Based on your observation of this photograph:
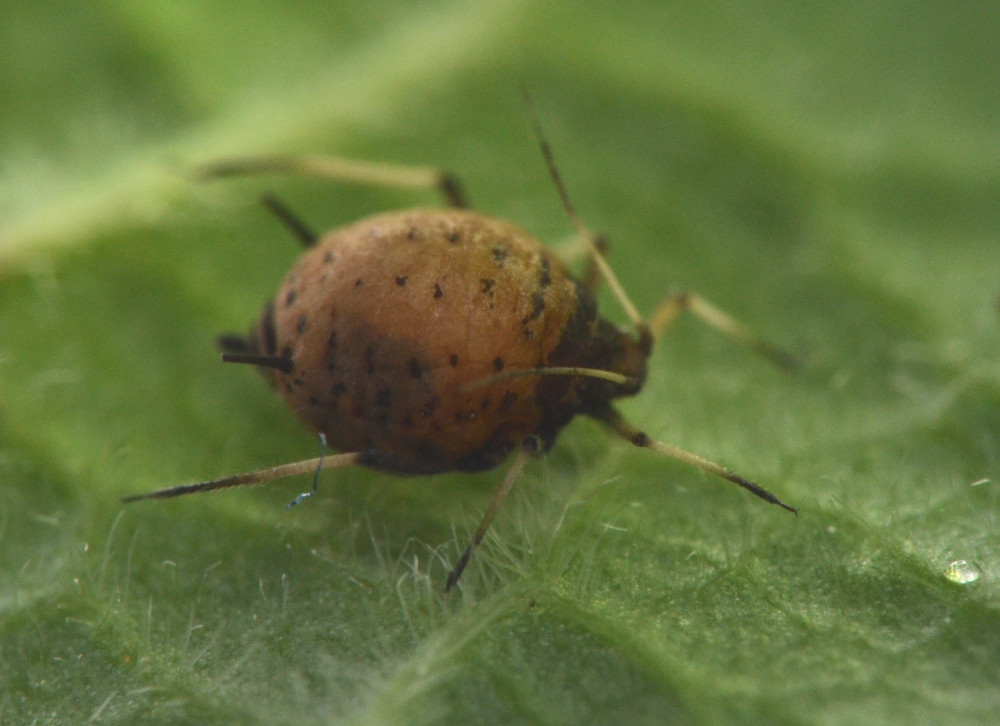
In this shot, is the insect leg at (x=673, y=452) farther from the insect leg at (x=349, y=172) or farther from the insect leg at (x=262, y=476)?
the insect leg at (x=349, y=172)

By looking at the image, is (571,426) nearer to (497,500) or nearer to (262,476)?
(497,500)

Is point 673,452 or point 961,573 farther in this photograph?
point 673,452

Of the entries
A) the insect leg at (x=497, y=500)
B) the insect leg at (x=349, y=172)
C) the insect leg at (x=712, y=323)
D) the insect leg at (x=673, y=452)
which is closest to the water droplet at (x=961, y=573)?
the insect leg at (x=673, y=452)

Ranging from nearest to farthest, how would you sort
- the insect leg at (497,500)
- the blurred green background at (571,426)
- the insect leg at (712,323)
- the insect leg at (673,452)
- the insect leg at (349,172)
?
1. the blurred green background at (571,426)
2. the insect leg at (497,500)
3. the insect leg at (673,452)
4. the insect leg at (712,323)
5. the insect leg at (349,172)

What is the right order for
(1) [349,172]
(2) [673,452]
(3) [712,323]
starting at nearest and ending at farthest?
(2) [673,452] → (3) [712,323] → (1) [349,172]

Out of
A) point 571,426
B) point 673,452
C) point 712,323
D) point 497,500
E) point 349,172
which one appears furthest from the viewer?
point 349,172

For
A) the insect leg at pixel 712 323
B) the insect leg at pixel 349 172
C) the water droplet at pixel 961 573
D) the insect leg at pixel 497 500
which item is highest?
the insect leg at pixel 349 172

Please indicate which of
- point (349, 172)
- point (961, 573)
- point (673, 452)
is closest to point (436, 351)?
point (673, 452)
